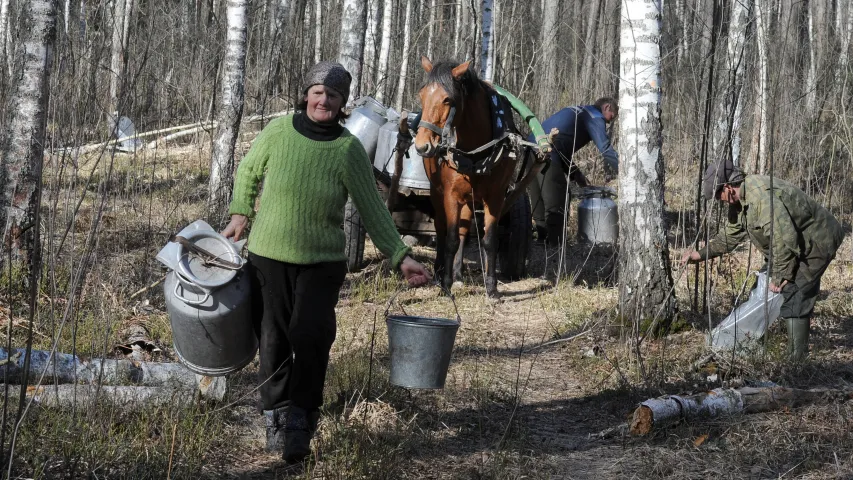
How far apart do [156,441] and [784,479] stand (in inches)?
107

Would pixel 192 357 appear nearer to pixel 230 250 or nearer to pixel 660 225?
pixel 230 250

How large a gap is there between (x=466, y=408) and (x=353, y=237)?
151 inches

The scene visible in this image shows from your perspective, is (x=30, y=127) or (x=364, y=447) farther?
(x=30, y=127)

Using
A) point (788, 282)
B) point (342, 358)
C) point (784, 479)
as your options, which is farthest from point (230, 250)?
point (788, 282)

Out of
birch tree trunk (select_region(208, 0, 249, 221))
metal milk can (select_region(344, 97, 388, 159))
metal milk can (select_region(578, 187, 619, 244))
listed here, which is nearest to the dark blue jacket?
metal milk can (select_region(578, 187, 619, 244))

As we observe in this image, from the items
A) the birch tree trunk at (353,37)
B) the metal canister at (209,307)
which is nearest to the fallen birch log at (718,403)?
the metal canister at (209,307)

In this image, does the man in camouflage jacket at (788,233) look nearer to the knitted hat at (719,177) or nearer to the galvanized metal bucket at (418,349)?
the knitted hat at (719,177)

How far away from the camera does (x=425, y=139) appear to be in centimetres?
722

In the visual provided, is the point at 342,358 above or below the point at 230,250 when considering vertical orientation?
below

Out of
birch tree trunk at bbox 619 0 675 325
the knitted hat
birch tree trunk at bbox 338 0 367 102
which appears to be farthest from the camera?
birch tree trunk at bbox 338 0 367 102

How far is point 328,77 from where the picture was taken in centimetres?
384

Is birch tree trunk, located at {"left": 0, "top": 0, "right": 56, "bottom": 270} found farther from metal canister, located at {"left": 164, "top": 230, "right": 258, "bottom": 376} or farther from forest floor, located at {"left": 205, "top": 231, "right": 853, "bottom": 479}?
metal canister, located at {"left": 164, "top": 230, "right": 258, "bottom": 376}

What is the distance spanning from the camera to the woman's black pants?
3908 mm

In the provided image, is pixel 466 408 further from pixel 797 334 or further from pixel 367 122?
pixel 367 122
